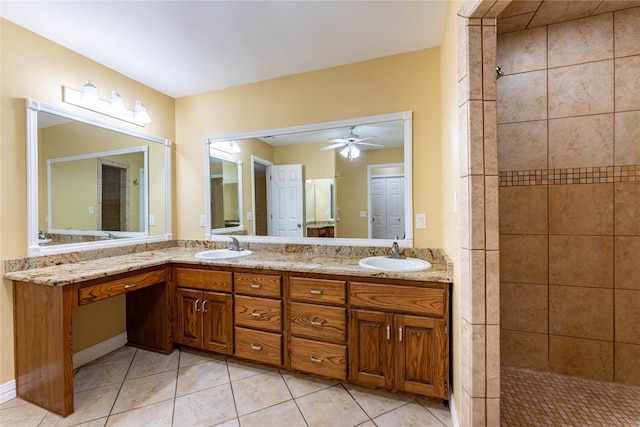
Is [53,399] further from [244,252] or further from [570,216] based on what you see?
[570,216]

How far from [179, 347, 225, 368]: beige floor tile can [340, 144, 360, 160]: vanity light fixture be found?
1915 millimetres

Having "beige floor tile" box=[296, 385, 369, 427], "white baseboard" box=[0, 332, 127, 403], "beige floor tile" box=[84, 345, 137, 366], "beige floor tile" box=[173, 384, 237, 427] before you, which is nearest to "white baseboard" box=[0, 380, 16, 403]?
"white baseboard" box=[0, 332, 127, 403]

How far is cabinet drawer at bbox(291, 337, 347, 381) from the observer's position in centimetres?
181

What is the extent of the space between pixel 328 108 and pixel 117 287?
206 cm

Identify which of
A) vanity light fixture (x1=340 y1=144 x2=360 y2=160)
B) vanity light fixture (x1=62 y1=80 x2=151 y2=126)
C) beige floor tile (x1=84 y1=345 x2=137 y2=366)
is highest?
vanity light fixture (x1=62 y1=80 x2=151 y2=126)

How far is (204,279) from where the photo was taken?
2.19 meters

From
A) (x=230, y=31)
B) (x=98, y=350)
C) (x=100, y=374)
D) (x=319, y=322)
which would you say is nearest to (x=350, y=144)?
(x=230, y=31)

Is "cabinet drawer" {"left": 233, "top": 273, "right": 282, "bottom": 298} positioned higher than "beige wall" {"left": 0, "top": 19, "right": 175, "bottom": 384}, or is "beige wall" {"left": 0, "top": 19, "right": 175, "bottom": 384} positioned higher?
"beige wall" {"left": 0, "top": 19, "right": 175, "bottom": 384}

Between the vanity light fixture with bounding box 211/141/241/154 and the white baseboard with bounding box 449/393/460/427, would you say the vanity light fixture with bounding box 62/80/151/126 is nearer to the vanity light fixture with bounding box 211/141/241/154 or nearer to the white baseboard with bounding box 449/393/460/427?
the vanity light fixture with bounding box 211/141/241/154

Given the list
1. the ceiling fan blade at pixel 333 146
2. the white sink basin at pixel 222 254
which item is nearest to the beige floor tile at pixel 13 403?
the white sink basin at pixel 222 254

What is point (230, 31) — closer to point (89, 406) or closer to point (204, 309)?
point (204, 309)

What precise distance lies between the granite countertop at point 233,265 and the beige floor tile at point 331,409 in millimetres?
767

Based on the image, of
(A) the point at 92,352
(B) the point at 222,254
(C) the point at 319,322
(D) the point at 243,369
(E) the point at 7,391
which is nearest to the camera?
(E) the point at 7,391

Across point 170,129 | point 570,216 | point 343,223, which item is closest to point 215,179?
point 170,129
